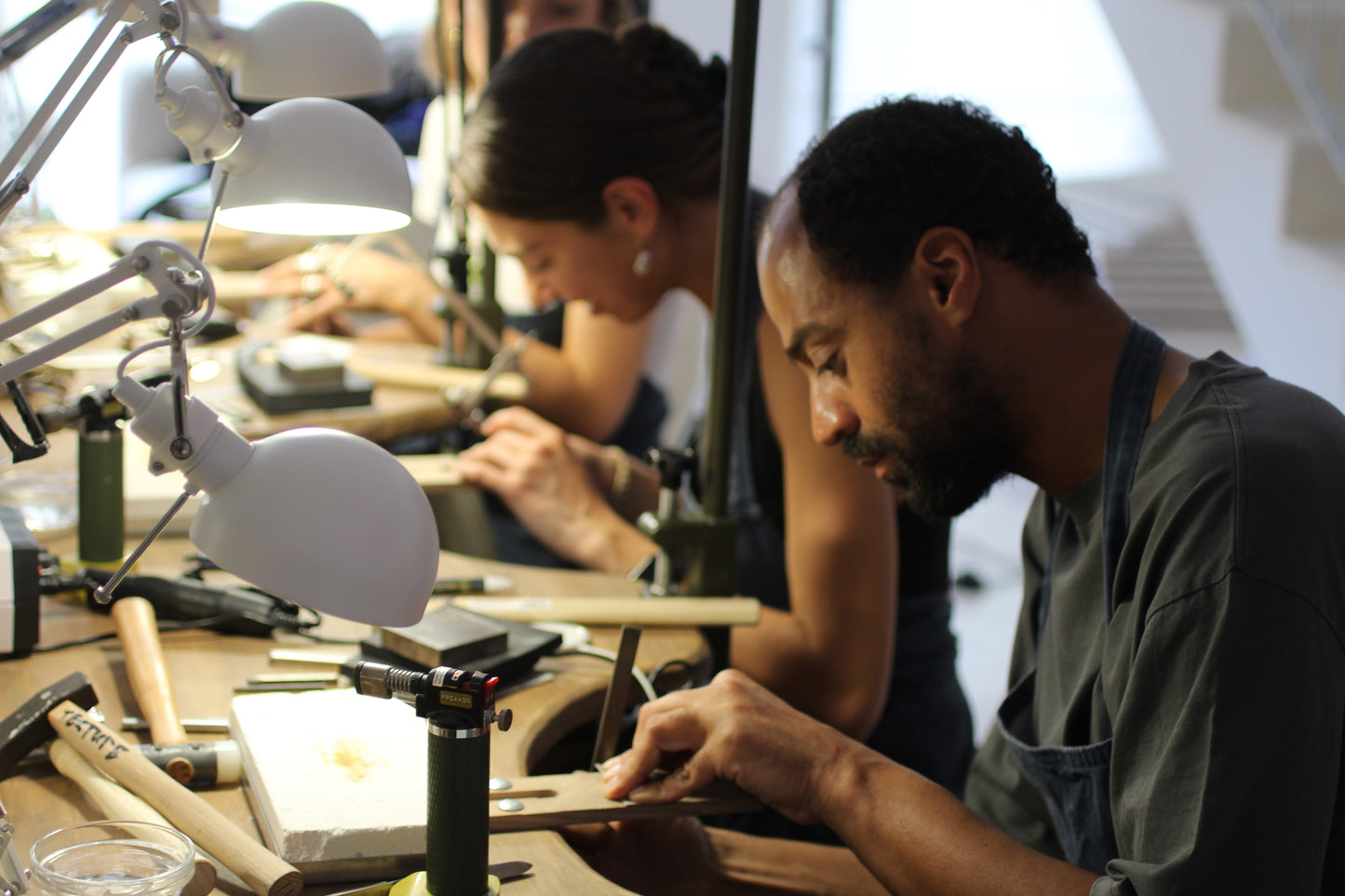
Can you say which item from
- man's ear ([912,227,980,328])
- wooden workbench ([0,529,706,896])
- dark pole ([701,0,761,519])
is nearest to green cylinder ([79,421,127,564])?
wooden workbench ([0,529,706,896])

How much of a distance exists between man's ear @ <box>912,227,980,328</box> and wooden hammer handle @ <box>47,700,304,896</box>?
648 mm

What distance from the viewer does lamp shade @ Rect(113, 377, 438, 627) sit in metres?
0.62

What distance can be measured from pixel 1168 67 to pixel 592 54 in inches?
84.5

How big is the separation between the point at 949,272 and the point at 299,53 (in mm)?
548

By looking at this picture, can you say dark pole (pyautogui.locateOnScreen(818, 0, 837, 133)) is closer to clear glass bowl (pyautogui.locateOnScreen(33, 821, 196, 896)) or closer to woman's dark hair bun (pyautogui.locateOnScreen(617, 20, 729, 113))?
woman's dark hair bun (pyautogui.locateOnScreen(617, 20, 729, 113))

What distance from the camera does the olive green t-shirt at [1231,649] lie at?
0.77 metres

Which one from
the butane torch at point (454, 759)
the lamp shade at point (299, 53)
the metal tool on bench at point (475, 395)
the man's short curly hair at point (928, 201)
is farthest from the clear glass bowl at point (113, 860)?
the metal tool on bench at point (475, 395)

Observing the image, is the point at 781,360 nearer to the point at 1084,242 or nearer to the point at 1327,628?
the point at 1084,242

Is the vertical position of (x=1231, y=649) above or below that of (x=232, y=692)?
above

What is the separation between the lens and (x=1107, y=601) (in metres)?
0.97

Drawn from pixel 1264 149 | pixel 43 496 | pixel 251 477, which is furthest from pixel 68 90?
pixel 1264 149

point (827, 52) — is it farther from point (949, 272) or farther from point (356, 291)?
point (949, 272)

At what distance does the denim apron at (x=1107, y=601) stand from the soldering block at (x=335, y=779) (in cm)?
51

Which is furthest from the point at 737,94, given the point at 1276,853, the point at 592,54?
the point at 1276,853
